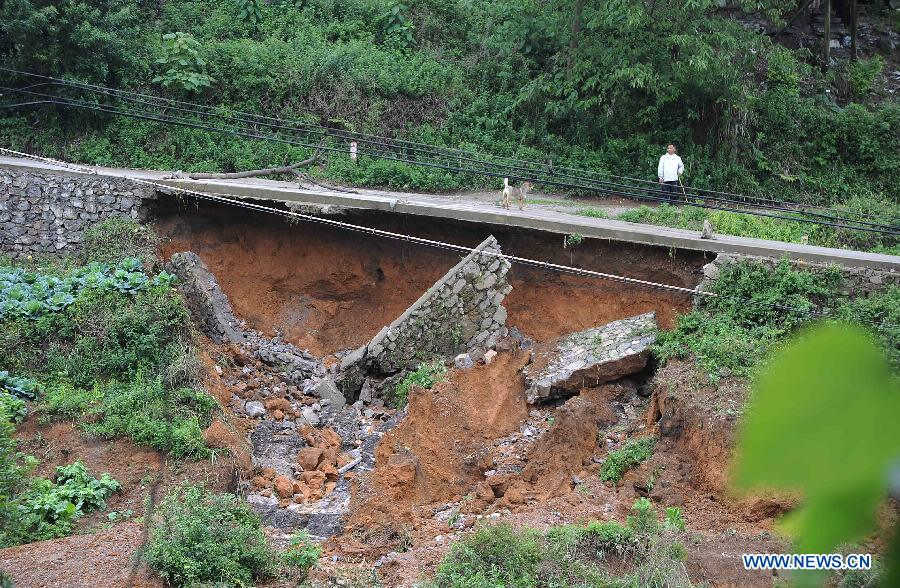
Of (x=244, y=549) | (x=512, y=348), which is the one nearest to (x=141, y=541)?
(x=244, y=549)

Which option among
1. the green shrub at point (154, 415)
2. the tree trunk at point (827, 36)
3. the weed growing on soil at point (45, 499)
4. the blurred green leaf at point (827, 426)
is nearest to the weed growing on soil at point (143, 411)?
the green shrub at point (154, 415)

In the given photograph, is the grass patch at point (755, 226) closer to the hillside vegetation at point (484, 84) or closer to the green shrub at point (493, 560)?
the hillside vegetation at point (484, 84)

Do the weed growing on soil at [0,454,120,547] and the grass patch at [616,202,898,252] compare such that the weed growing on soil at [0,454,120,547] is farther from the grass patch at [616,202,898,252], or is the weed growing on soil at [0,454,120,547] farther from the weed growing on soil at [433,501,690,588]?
the grass patch at [616,202,898,252]

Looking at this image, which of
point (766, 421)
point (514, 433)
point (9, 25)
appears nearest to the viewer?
point (766, 421)

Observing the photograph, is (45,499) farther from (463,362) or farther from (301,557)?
(463,362)

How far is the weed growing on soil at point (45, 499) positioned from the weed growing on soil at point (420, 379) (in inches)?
170

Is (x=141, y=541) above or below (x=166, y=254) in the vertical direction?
below

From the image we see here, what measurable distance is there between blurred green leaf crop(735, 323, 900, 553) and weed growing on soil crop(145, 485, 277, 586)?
8.82m

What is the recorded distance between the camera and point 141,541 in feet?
31.6

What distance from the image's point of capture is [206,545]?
9.29 metres

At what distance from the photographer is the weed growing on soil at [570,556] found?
8.59m

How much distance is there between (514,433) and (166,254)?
7154 mm

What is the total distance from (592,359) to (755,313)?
231 centimetres

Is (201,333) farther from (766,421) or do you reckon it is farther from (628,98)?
(766,421)
